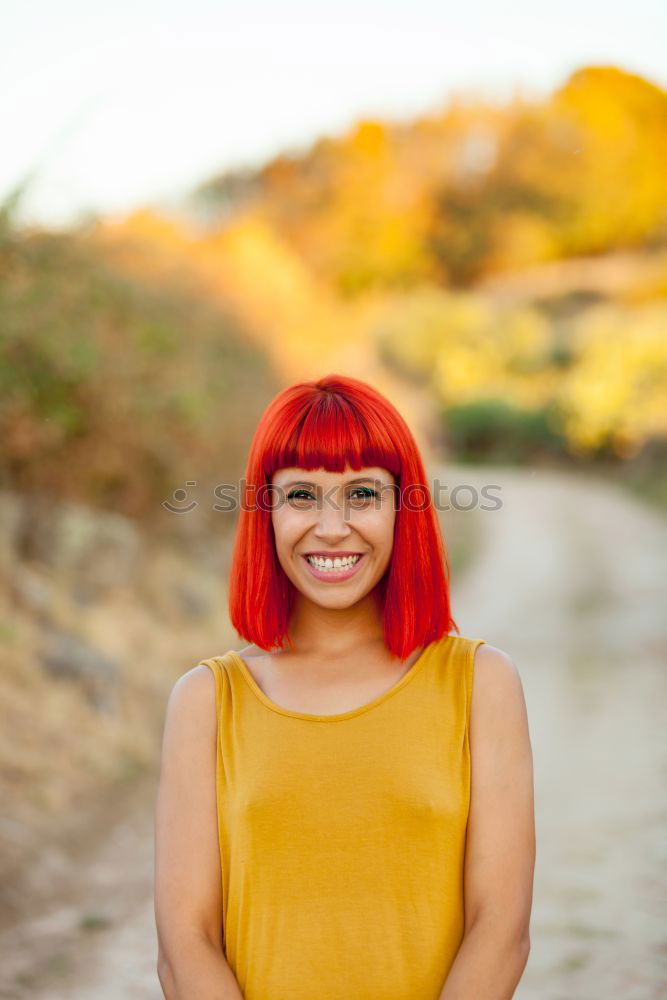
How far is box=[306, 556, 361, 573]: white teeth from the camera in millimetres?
1515

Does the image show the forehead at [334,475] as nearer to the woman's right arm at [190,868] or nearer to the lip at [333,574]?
the lip at [333,574]

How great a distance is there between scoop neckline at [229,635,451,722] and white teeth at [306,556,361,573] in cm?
17

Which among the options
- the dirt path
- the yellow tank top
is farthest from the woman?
the dirt path

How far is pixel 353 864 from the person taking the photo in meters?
1.40

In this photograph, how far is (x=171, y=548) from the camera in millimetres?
8273

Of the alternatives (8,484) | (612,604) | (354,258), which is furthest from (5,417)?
(354,258)

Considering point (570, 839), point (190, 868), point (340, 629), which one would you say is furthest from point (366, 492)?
point (570, 839)

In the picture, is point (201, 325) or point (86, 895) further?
point (201, 325)

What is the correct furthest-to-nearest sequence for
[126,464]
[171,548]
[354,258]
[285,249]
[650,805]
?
[354,258] → [285,249] → [171,548] → [126,464] → [650,805]

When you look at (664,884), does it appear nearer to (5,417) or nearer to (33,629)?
(33,629)

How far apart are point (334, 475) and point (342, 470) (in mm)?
16

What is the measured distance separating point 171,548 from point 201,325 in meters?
2.05

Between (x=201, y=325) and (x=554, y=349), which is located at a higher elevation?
(x=554, y=349)

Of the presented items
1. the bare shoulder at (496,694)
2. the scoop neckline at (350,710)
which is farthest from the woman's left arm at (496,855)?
the scoop neckline at (350,710)
